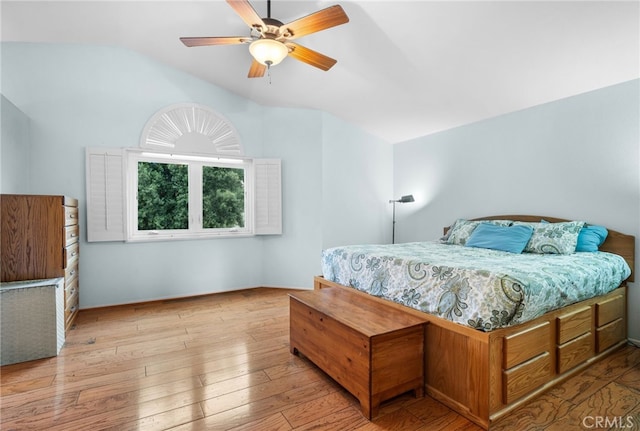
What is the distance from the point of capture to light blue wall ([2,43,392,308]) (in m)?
3.35

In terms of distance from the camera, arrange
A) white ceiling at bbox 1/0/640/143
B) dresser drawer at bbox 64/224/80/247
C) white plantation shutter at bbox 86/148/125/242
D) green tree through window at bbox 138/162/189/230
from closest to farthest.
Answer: white ceiling at bbox 1/0/640/143 < dresser drawer at bbox 64/224/80/247 < white plantation shutter at bbox 86/148/125/242 < green tree through window at bbox 138/162/189/230

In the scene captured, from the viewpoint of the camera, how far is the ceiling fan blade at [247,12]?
1.85 meters

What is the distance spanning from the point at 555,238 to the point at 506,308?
5.09ft

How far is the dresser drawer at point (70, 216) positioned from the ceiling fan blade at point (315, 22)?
2.41m

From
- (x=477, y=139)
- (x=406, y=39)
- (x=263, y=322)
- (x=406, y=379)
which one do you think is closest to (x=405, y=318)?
(x=406, y=379)

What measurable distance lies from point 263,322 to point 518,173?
315cm

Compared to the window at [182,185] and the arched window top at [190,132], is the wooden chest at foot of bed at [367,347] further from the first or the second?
the arched window top at [190,132]

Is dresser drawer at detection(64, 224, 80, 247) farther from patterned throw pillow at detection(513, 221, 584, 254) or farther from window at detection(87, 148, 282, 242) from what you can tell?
patterned throw pillow at detection(513, 221, 584, 254)

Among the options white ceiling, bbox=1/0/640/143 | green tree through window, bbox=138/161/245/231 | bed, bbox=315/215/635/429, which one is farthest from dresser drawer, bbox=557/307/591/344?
green tree through window, bbox=138/161/245/231

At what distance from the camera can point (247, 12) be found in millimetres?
1949

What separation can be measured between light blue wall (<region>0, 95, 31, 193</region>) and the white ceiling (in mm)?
878

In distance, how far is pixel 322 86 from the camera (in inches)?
146

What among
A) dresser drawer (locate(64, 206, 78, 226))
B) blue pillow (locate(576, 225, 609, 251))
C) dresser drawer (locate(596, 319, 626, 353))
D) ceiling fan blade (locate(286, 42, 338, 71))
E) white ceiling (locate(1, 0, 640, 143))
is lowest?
dresser drawer (locate(596, 319, 626, 353))

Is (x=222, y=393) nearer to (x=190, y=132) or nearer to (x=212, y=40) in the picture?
(x=212, y=40)
